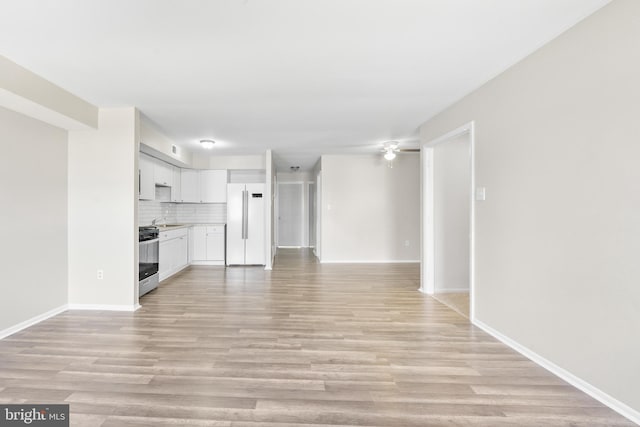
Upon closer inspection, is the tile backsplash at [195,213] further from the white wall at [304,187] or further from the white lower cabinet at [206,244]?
the white wall at [304,187]

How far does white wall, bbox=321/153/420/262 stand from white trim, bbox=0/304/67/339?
4.55 m

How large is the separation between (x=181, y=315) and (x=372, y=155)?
5.06 metres

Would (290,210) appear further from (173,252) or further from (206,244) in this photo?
(173,252)

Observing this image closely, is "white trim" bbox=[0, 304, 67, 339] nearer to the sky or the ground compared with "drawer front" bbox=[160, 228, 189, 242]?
nearer to the ground

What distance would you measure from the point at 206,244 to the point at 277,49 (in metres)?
5.10

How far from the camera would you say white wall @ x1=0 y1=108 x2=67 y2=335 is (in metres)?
2.83

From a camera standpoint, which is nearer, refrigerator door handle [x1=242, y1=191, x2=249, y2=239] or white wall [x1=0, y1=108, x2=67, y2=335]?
white wall [x1=0, y1=108, x2=67, y2=335]

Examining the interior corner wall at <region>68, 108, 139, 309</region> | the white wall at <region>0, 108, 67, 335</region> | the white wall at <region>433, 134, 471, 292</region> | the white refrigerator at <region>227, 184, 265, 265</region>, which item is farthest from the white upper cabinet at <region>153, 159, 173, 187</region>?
the white wall at <region>433, 134, 471, 292</region>

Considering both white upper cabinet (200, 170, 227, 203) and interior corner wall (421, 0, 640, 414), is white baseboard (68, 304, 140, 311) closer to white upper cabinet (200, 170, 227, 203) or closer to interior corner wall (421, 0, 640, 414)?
white upper cabinet (200, 170, 227, 203)

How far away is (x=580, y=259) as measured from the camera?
78.2 inches

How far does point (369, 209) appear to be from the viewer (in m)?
6.75

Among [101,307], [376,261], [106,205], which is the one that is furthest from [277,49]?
[376,261]

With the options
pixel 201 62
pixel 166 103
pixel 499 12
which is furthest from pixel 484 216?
pixel 166 103

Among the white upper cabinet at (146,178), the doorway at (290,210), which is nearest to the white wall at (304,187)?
the doorway at (290,210)
